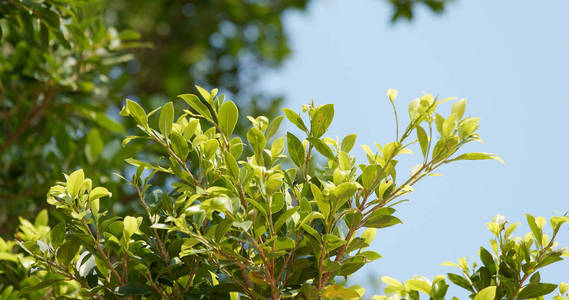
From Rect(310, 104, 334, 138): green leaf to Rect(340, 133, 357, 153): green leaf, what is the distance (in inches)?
2.8

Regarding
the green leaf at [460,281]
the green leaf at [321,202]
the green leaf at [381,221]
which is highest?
the green leaf at [321,202]

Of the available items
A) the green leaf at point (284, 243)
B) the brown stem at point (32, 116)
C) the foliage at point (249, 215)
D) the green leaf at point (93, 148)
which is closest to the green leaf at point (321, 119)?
the foliage at point (249, 215)

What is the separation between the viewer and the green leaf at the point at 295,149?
0.99 meters

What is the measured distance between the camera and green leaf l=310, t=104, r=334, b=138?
3.23 feet

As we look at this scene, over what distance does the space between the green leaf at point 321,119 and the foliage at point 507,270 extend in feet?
1.28

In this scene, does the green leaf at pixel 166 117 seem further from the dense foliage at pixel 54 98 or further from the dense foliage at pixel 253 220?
the dense foliage at pixel 54 98

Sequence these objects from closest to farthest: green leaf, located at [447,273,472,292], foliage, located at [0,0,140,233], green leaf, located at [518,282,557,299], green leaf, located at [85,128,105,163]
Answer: green leaf, located at [518,282,557,299] < green leaf, located at [447,273,472,292] < foliage, located at [0,0,140,233] < green leaf, located at [85,128,105,163]

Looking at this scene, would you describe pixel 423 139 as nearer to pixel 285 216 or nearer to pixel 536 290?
pixel 285 216

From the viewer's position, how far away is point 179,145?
0.98m

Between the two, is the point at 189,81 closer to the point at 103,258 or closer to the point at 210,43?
the point at 210,43

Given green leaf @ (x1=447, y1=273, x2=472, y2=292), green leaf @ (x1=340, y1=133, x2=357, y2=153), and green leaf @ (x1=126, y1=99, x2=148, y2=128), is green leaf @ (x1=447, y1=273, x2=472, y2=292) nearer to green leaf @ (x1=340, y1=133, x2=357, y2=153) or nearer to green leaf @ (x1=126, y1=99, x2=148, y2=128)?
green leaf @ (x1=340, y1=133, x2=357, y2=153)

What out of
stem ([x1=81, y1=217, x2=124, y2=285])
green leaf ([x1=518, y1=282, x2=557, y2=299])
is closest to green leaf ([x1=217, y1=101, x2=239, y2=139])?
stem ([x1=81, y1=217, x2=124, y2=285])

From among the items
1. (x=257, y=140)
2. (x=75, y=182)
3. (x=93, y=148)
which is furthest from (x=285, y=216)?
(x=93, y=148)

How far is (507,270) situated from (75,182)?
37.0 inches
